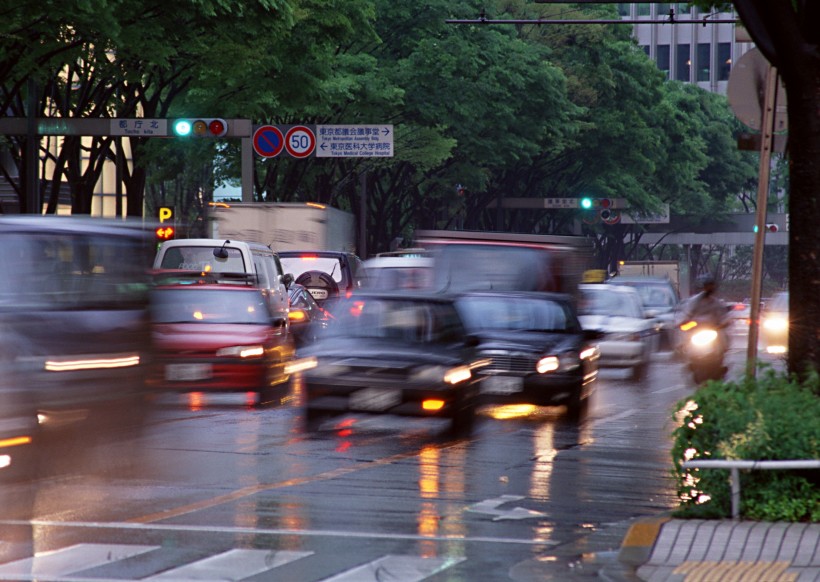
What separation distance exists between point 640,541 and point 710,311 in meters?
10.7

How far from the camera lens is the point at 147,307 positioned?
469 inches

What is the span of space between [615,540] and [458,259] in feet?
55.1

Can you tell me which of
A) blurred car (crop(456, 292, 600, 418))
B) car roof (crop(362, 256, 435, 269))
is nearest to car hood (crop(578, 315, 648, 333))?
car roof (crop(362, 256, 435, 269))

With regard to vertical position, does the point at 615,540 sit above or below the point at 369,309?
below

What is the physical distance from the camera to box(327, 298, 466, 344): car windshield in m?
15.9

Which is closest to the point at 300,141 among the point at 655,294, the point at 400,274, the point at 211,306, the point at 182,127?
the point at 182,127

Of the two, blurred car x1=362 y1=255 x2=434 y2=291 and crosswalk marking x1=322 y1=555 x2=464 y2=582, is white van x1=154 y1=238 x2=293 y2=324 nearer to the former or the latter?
blurred car x1=362 y1=255 x2=434 y2=291

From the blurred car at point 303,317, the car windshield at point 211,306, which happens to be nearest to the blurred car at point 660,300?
the blurred car at point 303,317

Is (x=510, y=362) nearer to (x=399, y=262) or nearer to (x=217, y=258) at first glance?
(x=399, y=262)

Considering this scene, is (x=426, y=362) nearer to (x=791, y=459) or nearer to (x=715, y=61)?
(x=791, y=459)

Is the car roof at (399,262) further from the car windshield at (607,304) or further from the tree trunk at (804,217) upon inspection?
the tree trunk at (804,217)

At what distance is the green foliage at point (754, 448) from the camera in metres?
8.28

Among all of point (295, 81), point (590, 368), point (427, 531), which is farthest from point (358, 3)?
point (427, 531)

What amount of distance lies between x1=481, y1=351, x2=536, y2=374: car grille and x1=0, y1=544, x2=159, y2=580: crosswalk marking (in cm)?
965
